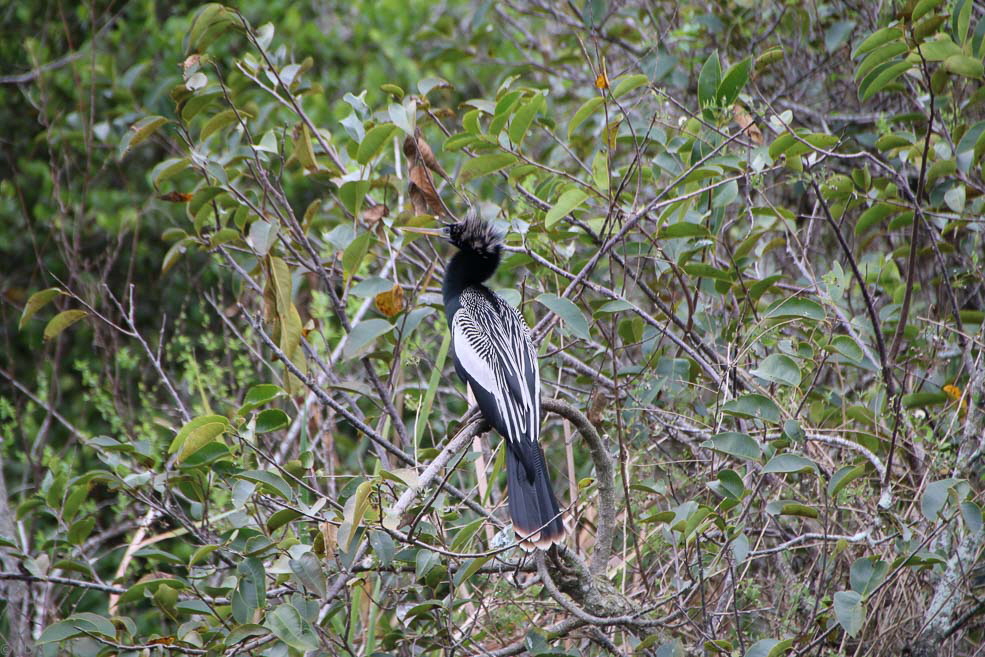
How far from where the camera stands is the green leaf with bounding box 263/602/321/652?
2.28 m

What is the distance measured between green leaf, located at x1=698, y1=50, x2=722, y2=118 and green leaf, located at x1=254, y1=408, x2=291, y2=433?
1.78 m

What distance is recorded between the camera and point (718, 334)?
379 centimetres

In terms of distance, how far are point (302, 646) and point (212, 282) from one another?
4.67 m

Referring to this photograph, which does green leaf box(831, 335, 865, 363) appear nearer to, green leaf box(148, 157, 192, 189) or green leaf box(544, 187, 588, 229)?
green leaf box(544, 187, 588, 229)

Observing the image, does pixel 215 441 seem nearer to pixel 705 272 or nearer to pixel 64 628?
pixel 64 628

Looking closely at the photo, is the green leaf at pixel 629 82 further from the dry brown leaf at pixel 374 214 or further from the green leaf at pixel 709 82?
the dry brown leaf at pixel 374 214

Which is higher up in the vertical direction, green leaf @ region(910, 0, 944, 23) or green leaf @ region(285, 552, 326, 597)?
green leaf @ region(910, 0, 944, 23)

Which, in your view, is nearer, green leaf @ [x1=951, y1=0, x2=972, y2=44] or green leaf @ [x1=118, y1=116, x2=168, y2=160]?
green leaf @ [x1=951, y1=0, x2=972, y2=44]

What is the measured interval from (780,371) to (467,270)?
4.86 ft

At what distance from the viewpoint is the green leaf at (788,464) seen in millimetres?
2525

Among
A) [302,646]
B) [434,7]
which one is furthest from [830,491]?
[434,7]

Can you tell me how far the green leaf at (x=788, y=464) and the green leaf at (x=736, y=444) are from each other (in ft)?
0.19

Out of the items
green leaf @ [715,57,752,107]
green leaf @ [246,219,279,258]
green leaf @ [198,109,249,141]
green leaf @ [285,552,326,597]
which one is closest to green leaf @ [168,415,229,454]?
green leaf @ [285,552,326,597]

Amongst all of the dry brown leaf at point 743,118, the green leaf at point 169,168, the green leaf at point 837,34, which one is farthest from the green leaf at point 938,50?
the green leaf at point 169,168
